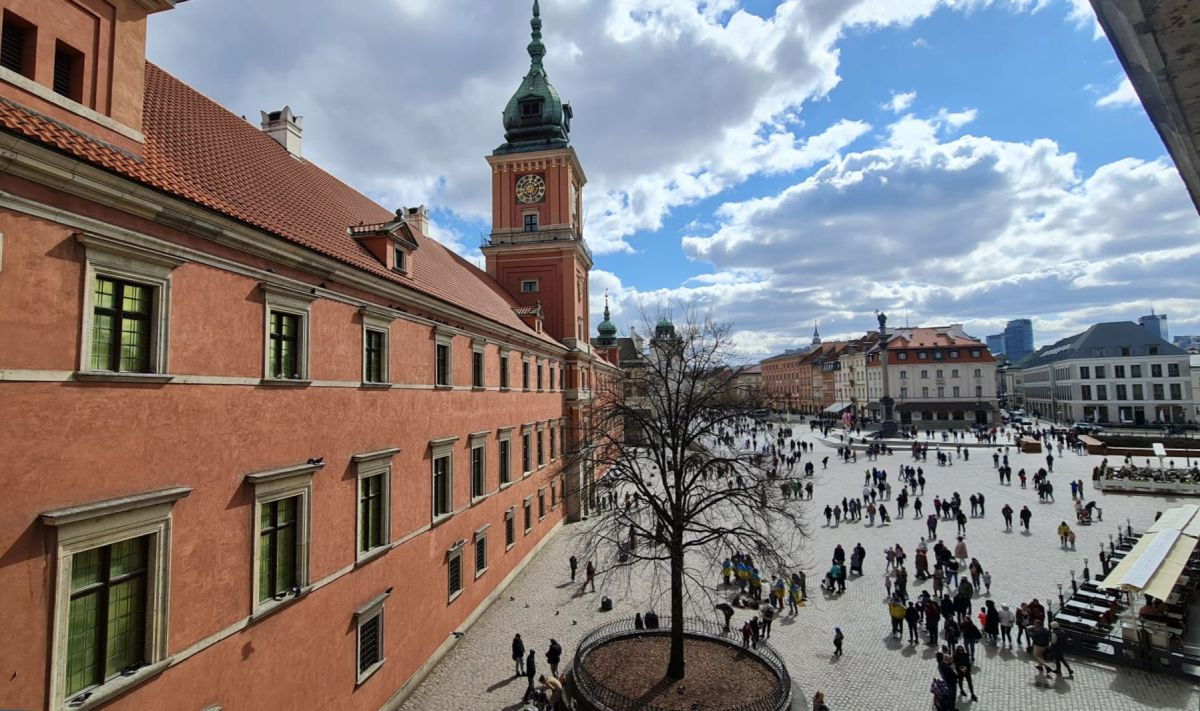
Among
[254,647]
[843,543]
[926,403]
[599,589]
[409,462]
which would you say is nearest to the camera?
[254,647]

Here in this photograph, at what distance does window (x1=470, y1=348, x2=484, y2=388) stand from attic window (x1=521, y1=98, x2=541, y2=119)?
22.8 m

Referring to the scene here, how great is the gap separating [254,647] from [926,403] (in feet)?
295

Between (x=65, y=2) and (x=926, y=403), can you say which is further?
(x=926, y=403)

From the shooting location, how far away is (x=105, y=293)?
23.0 ft

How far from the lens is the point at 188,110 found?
1245 cm

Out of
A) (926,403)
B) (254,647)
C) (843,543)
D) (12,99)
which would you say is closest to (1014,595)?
(843,543)

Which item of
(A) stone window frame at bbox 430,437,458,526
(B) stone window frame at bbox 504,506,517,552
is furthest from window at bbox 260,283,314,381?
(B) stone window frame at bbox 504,506,517,552

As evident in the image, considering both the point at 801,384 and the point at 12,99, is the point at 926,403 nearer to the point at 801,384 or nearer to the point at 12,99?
the point at 801,384

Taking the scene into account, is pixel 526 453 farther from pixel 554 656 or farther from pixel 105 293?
pixel 105 293

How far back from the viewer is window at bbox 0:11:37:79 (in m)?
6.57

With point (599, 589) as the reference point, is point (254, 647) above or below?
above

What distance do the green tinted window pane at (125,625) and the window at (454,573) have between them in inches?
371

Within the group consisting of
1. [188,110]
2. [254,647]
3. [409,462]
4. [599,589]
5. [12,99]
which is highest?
[188,110]

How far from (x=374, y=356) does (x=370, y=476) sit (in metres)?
2.70
